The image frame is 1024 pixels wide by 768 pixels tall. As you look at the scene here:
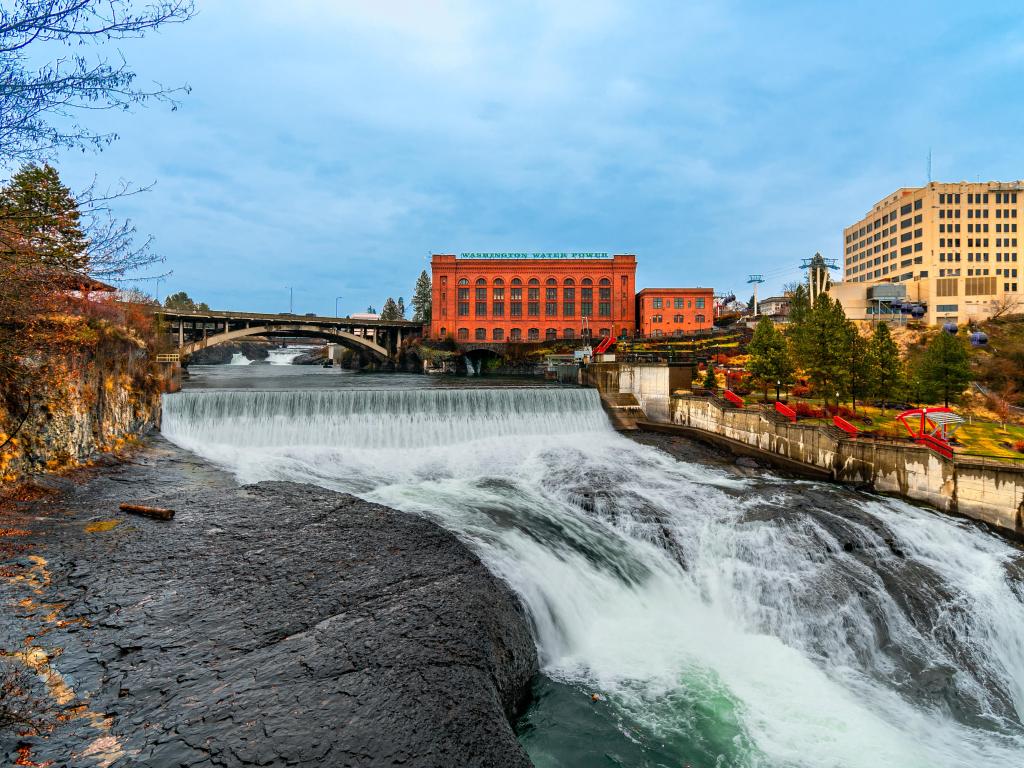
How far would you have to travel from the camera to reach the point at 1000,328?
165 feet

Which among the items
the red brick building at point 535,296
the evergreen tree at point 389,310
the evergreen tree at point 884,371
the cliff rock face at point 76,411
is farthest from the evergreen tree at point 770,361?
the evergreen tree at point 389,310

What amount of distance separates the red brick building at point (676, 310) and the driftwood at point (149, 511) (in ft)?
235

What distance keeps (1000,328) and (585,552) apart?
64.2m

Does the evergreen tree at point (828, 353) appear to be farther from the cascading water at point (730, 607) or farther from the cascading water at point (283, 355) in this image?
the cascading water at point (283, 355)

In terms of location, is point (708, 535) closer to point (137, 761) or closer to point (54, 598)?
point (137, 761)

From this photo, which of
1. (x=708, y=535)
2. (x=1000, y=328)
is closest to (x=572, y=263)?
(x=1000, y=328)

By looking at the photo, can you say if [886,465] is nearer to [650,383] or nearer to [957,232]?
[650,383]

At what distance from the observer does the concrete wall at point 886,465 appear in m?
14.4

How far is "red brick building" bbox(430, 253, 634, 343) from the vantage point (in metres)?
76.4

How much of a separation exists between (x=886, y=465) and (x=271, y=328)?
60.8 meters

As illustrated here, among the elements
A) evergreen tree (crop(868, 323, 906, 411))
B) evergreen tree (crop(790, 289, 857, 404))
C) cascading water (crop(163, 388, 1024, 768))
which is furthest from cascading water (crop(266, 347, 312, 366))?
evergreen tree (crop(868, 323, 906, 411))

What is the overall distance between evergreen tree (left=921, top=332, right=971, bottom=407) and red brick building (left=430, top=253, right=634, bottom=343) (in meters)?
52.0

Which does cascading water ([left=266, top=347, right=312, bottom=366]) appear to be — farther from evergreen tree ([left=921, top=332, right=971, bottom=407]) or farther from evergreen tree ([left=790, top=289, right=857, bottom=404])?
evergreen tree ([left=921, top=332, right=971, bottom=407])

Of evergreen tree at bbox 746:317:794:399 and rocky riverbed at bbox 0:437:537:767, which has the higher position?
evergreen tree at bbox 746:317:794:399
